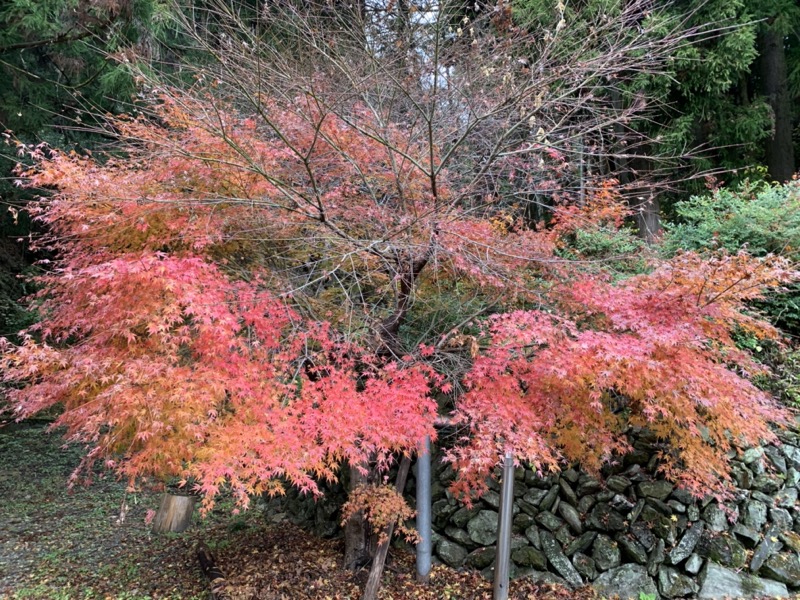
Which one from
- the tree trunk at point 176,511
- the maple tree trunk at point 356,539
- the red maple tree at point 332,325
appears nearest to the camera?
the red maple tree at point 332,325

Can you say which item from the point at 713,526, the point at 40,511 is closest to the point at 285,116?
the point at 713,526

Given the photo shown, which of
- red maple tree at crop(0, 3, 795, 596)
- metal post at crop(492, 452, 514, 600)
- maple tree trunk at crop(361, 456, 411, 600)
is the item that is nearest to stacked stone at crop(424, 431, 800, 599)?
red maple tree at crop(0, 3, 795, 596)

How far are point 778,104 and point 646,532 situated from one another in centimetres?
945

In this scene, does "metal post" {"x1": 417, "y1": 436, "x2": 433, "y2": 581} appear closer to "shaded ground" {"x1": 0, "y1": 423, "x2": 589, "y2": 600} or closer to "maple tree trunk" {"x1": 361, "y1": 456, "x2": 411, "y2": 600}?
"shaded ground" {"x1": 0, "y1": 423, "x2": 589, "y2": 600}

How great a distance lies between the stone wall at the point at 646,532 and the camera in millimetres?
4180

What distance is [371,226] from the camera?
194 inches

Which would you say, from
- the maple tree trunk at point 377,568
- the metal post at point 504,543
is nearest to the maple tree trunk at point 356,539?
the maple tree trunk at point 377,568

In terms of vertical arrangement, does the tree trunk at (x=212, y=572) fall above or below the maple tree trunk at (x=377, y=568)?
below

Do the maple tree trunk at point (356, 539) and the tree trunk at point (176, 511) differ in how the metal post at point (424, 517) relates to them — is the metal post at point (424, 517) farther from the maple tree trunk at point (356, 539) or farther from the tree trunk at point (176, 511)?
the tree trunk at point (176, 511)

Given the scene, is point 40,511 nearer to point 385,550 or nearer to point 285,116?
point 385,550

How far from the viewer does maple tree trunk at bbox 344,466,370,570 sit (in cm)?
511

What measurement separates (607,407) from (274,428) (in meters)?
3.01

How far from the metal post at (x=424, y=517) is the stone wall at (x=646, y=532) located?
11.3 inches

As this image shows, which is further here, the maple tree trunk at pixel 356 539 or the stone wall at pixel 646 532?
the maple tree trunk at pixel 356 539
